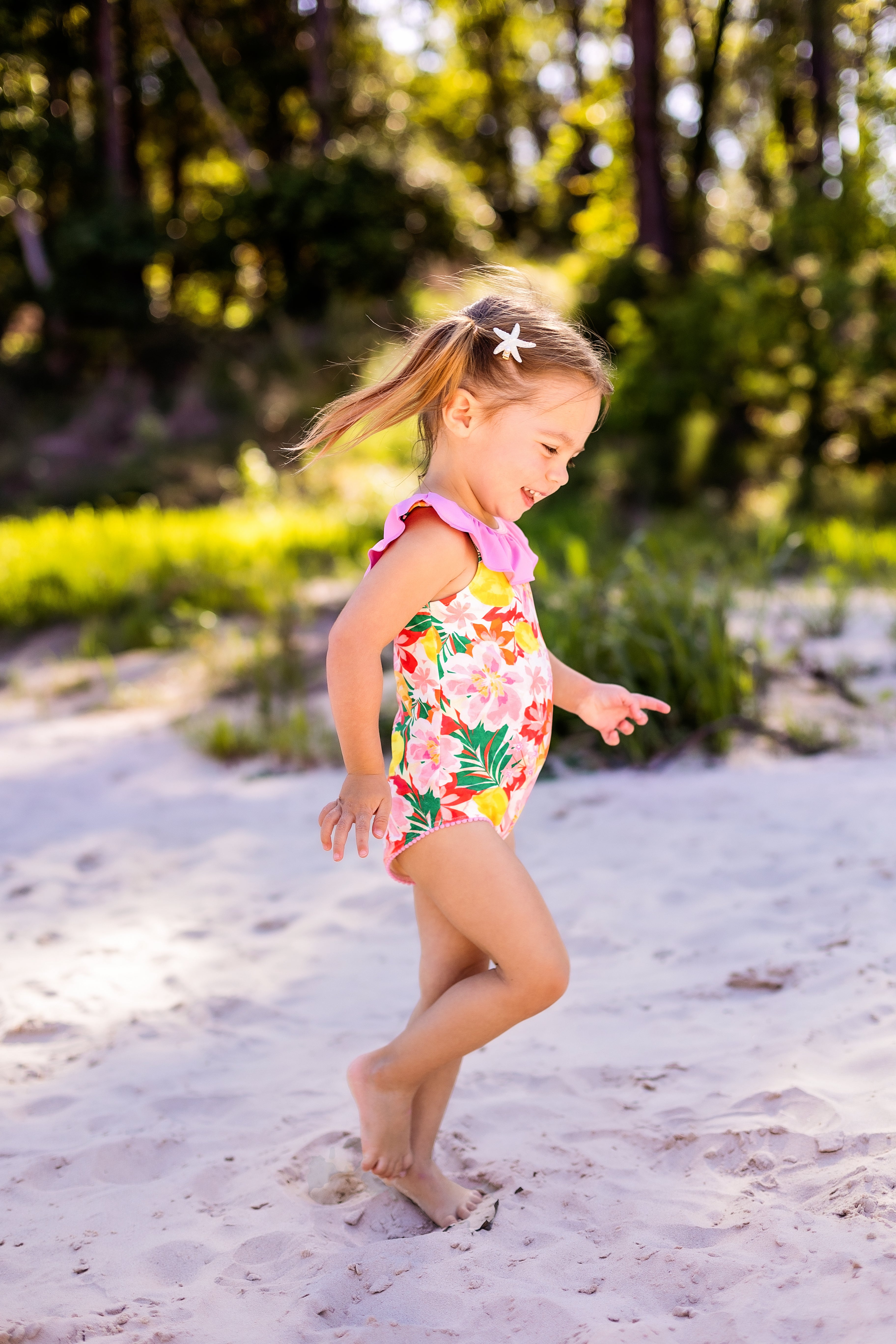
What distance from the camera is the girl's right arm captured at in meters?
1.71

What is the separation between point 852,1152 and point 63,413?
15043mm

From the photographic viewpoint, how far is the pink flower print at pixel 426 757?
70.3 inches

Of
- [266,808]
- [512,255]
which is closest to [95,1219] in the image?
[266,808]

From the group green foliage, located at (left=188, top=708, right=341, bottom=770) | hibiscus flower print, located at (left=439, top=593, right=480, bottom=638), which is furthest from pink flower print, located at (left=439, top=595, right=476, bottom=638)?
green foliage, located at (left=188, top=708, right=341, bottom=770)

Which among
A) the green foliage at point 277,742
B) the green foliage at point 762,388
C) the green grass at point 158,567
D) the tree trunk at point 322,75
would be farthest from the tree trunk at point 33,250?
the green foliage at point 277,742

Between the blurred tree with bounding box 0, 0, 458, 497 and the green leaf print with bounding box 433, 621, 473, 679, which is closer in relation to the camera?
the green leaf print with bounding box 433, 621, 473, 679

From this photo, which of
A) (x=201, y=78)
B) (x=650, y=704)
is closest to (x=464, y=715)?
(x=650, y=704)

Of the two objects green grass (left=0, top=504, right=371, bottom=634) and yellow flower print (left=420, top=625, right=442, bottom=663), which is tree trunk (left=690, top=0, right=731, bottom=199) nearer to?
green grass (left=0, top=504, right=371, bottom=634)

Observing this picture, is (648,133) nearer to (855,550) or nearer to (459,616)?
(855,550)

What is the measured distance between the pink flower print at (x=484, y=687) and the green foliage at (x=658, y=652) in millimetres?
2428

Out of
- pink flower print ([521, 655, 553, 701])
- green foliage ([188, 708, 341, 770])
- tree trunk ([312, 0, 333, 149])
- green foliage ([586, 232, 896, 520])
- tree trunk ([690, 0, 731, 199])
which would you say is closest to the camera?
pink flower print ([521, 655, 553, 701])

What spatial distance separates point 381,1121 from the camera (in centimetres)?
193

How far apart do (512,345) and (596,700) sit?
→ 2.24 feet

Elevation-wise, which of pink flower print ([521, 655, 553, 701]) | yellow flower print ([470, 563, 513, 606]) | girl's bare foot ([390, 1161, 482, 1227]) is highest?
yellow flower print ([470, 563, 513, 606])
